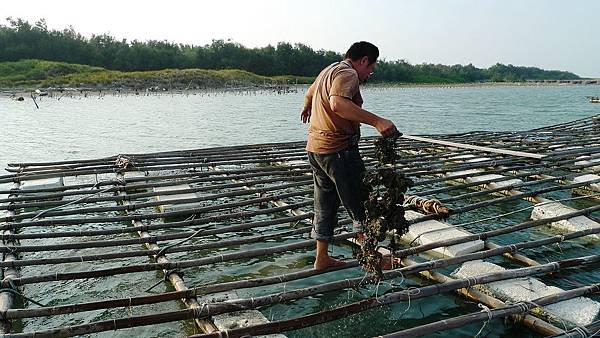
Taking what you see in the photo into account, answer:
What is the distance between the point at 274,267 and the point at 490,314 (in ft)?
8.71

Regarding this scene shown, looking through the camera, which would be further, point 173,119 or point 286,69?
point 286,69

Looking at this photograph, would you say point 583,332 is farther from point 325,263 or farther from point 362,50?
point 362,50

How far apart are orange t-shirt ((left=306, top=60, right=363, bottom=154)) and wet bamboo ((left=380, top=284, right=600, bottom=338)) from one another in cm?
154

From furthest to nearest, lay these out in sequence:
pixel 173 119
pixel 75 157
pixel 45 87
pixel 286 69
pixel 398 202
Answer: pixel 286 69
pixel 45 87
pixel 173 119
pixel 75 157
pixel 398 202

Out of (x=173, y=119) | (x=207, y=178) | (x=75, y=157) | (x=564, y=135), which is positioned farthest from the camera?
(x=173, y=119)

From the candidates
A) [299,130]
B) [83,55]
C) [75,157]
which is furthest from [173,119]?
[83,55]

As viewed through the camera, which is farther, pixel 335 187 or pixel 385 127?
pixel 335 187

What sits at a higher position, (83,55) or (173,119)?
(83,55)

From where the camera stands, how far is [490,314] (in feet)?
12.1

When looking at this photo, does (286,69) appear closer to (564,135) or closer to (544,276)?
(564,135)

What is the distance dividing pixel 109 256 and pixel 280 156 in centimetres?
614

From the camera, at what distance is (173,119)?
29.7m

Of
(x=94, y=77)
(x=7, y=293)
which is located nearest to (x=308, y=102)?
(x=7, y=293)

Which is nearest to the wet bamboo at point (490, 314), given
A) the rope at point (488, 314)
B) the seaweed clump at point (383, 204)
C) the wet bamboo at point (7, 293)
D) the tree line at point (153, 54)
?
the rope at point (488, 314)
